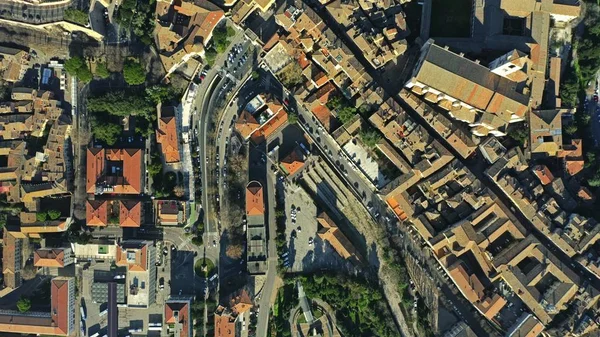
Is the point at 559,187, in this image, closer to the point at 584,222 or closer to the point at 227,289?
the point at 584,222

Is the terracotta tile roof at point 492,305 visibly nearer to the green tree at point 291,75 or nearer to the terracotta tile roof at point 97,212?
the green tree at point 291,75

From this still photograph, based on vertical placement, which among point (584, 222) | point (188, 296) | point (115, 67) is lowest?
point (188, 296)

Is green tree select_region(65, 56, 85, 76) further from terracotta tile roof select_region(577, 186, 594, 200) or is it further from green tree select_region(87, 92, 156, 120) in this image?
terracotta tile roof select_region(577, 186, 594, 200)

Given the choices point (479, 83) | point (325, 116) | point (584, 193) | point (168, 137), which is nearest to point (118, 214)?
point (168, 137)

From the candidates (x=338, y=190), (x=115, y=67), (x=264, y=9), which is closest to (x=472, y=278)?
(x=338, y=190)

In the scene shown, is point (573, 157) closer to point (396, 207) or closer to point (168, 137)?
point (396, 207)

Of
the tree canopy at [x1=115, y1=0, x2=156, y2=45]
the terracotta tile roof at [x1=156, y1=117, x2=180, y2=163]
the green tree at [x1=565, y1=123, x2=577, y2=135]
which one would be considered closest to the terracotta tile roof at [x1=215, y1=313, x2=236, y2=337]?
the terracotta tile roof at [x1=156, y1=117, x2=180, y2=163]
